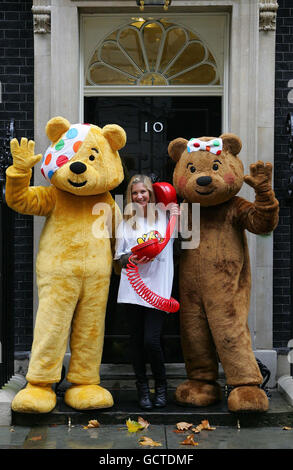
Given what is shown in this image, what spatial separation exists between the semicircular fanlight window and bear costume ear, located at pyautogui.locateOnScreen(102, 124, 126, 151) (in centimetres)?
146

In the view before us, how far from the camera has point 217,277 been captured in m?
5.49

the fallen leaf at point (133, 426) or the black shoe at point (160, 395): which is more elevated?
the black shoe at point (160, 395)

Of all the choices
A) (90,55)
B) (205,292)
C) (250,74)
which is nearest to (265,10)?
(250,74)

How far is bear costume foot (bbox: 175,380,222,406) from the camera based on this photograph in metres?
5.50

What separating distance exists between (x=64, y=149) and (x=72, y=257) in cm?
Result: 89

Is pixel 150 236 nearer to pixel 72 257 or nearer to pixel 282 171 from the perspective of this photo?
pixel 72 257

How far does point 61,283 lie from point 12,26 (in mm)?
2824

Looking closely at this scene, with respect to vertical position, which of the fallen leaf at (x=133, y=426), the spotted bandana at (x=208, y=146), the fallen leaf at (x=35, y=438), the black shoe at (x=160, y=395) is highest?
the spotted bandana at (x=208, y=146)

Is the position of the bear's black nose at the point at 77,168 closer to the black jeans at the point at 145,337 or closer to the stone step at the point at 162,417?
the black jeans at the point at 145,337

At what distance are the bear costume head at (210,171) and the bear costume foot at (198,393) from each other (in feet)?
5.02

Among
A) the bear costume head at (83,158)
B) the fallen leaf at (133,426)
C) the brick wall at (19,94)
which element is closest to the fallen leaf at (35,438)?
the fallen leaf at (133,426)

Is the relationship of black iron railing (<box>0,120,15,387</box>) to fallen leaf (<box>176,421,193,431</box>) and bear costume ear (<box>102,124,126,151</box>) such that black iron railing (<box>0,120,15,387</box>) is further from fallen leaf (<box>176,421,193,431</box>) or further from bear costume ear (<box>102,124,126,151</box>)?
fallen leaf (<box>176,421,193,431</box>)

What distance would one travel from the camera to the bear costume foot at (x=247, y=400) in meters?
5.25

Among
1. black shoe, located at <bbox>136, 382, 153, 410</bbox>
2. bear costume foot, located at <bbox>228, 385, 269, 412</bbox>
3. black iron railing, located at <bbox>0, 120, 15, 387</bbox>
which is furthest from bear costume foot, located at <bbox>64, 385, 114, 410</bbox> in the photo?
bear costume foot, located at <bbox>228, 385, 269, 412</bbox>
